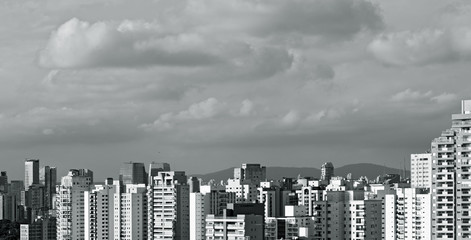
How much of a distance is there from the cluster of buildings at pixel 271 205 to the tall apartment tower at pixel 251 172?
0.06 m

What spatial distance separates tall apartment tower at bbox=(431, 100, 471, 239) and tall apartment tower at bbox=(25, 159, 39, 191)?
221 ft

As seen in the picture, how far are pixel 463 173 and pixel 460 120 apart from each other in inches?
70.2

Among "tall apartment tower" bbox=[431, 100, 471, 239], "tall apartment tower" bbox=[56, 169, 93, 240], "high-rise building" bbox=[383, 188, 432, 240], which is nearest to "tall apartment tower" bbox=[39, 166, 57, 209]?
"tall apartment tower" bbox=[56, 169, 93, 240]

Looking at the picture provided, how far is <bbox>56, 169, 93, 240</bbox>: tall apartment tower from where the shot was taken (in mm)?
62775

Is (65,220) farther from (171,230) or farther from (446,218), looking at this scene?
(446,218)

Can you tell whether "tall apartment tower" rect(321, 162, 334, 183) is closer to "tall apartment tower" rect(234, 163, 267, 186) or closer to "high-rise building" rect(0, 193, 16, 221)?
"tall apartment tower" rect(234, 163, 267, 186)

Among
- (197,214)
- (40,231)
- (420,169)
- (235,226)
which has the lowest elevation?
(40,231)

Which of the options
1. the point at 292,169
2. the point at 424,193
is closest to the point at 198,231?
the point at 424,193

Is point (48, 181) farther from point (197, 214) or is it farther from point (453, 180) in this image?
point (453, 180)

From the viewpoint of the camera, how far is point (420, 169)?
5897cm

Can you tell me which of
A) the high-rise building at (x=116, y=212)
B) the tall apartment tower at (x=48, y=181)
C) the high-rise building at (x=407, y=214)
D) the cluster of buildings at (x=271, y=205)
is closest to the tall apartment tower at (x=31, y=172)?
the tall apartment tower at (x=48, y=181)

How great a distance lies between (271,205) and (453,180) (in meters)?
23.7

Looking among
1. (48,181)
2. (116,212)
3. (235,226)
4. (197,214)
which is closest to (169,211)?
(197,214)

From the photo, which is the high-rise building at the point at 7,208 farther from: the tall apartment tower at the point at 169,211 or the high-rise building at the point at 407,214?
the high-rise building at the point at 407,214
